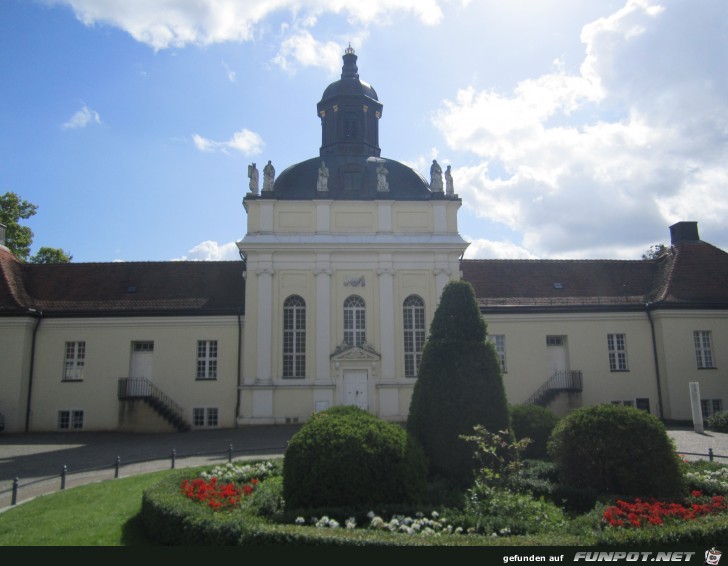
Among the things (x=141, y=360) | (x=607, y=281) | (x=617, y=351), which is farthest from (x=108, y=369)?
(x=607, y=281)

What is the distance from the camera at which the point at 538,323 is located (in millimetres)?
29859

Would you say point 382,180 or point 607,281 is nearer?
point 382,180

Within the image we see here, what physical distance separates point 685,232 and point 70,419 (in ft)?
110

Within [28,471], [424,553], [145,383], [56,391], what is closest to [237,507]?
[424,553]

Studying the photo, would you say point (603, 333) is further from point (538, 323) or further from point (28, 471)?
point (28, 471)

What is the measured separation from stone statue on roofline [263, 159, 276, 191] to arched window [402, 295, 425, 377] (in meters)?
8.92

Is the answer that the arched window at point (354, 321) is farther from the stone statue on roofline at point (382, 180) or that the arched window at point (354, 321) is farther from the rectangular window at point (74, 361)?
the rectangular window at point (74, 361)

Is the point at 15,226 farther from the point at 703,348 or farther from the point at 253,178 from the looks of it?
the point at 703,348

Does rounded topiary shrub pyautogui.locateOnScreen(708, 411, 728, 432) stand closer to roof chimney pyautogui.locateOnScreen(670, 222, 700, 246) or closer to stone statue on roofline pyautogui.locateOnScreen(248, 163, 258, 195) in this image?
roof chimney pyautogui.locateOnScreen(670, 222, 700, 246)

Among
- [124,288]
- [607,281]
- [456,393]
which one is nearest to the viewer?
[456,393]

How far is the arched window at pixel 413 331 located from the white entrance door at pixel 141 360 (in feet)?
Answer: 40.7

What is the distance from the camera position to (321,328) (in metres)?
28.3

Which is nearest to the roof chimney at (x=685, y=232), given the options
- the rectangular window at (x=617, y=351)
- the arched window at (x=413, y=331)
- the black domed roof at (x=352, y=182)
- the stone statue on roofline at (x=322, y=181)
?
the rectangular window at (x=617, y=351)

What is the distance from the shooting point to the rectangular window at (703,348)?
28984mm
